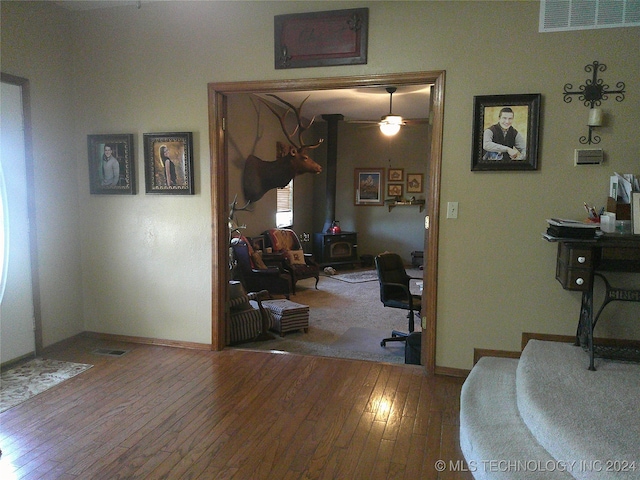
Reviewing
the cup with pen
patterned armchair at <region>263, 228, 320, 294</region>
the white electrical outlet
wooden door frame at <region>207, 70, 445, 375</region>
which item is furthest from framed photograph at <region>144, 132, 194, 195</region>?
patterned armchair at <region>263, 228, 320, 294</region>

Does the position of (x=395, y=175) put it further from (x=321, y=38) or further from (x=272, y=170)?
(x=321, y=38)

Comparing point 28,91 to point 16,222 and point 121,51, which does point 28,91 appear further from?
point 16,222

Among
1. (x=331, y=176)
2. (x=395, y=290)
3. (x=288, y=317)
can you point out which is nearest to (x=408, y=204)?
(x=331, y=176)

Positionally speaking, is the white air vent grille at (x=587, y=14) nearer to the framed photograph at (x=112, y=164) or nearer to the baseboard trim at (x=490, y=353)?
the baseboard trim at (x=490, y=353)

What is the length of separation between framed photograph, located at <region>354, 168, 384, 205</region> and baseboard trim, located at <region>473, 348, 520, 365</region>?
6.81 m

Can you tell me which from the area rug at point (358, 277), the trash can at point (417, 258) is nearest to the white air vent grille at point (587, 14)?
the area rug at point (358, 277)

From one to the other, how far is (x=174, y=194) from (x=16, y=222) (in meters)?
1.19

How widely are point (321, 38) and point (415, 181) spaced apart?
263 inches

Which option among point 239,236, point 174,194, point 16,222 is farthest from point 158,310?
point 239,236

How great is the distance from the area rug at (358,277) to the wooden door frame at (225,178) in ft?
14.9

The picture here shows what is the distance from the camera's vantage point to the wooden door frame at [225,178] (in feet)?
10.4

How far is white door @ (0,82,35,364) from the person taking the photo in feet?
11.0

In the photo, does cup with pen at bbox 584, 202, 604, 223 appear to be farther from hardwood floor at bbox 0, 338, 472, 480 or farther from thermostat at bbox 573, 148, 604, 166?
hardwood floor at bbox 0, 338, 472, 480

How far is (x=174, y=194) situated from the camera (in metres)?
3.72
